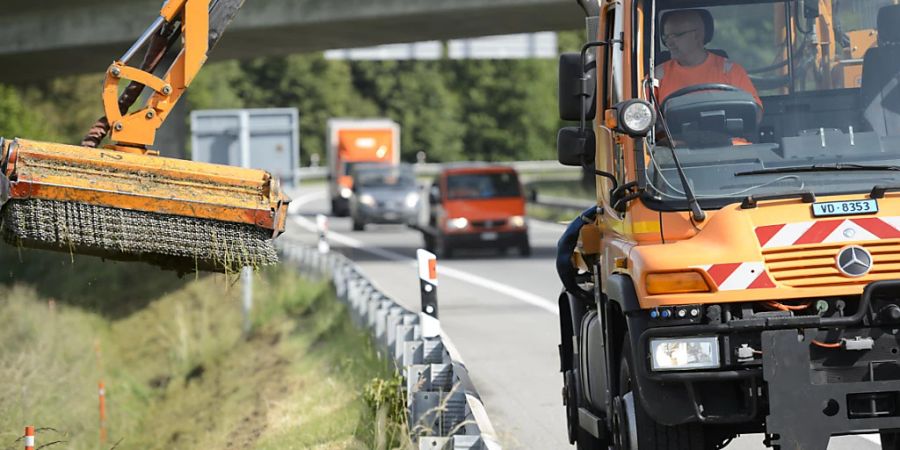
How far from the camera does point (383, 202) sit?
150 feet

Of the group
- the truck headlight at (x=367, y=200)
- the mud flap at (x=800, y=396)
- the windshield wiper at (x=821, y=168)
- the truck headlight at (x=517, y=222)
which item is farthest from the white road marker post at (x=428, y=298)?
the truck headlight at (x=367, y=200)

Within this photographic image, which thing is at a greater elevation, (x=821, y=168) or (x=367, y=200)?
(x=821, y=168)

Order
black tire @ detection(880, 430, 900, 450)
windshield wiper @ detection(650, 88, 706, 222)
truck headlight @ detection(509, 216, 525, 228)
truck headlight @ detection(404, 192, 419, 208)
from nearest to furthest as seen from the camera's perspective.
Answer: windshield wiper @ detection(650, 88, 706, 222), black tire @ detection(880, 430, 900, 450), truck headlight @ detection(509, 216, 525, 228), truck headlight @ detection(404, 192, 419, 208)

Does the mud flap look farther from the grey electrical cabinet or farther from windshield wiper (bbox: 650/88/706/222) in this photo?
the grey electrical cabinet

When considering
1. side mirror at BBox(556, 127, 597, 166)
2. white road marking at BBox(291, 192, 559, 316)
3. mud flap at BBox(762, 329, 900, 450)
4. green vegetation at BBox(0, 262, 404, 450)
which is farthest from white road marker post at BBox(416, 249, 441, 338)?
white road marking at BBox(291, 192, 559, 316)

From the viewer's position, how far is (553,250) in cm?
3378

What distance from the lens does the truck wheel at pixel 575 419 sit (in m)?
8.79

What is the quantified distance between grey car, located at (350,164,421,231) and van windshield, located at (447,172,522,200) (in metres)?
11.9

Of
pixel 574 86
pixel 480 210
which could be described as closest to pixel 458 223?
pixel 480 210

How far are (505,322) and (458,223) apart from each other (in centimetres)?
1299

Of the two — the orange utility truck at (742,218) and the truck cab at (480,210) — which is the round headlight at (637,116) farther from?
the truck cab at (480,210)

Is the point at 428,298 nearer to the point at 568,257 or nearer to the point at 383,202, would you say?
the point at 568,257

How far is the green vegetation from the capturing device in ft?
43.7

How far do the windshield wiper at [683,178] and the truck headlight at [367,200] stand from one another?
3825 cm
